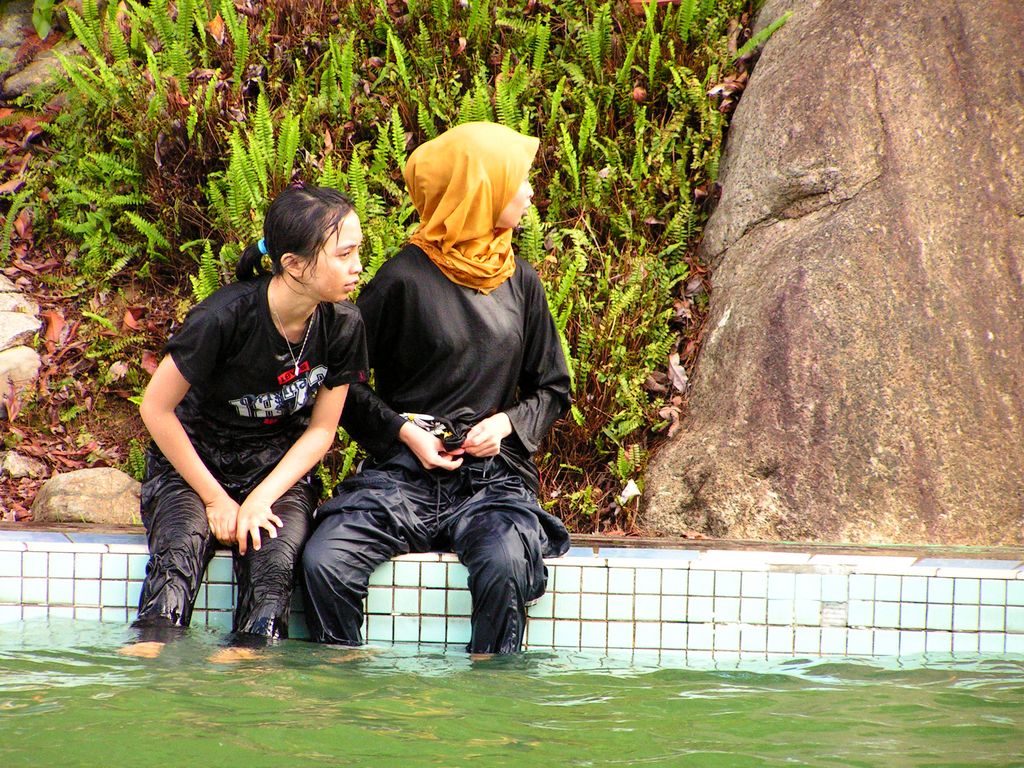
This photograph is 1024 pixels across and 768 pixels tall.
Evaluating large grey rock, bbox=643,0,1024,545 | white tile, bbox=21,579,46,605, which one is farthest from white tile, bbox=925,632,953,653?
white tile, bbox=21,579,46,605

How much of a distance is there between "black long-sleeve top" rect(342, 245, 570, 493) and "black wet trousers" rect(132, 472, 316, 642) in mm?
534

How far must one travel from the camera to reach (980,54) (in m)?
6.21

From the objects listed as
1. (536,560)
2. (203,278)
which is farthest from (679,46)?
(536,560)

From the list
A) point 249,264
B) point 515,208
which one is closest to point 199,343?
point 249,264

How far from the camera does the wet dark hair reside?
367 cm

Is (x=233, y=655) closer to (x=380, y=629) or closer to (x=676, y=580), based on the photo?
(x=380, y=629)

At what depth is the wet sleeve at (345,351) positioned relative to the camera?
396cm

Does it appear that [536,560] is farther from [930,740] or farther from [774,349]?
[774,349]

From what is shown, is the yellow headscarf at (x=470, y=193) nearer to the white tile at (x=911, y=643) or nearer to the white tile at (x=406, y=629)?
the white tile at (x=406, y=629)

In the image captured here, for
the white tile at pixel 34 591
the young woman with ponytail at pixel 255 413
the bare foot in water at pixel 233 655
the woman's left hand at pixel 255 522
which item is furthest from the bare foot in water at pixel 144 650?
the white tile at pixel 34 591


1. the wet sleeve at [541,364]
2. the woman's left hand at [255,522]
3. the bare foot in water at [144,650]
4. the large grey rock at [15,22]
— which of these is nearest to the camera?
the bare foot in water at [144,650]

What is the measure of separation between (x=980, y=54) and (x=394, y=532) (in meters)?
4.57

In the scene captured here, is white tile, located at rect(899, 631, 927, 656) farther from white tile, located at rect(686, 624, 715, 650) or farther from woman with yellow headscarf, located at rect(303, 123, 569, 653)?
woman with yellow headscarf, located at rect(303, 123, 569, 653)

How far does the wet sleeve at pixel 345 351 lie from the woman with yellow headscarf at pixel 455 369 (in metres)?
0.16
